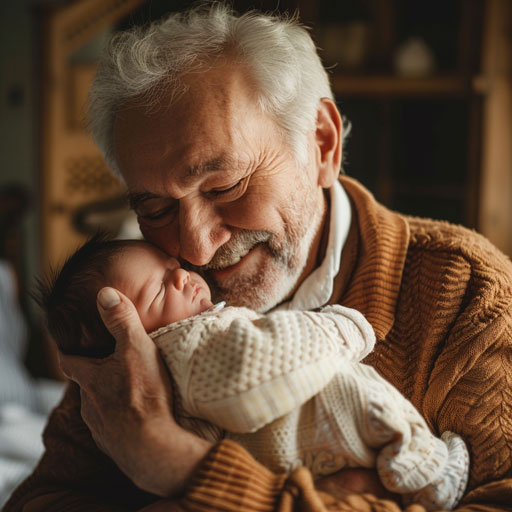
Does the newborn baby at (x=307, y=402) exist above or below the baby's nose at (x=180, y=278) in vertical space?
below

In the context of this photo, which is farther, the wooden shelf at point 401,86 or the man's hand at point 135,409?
the wooden shelf at point 401,86

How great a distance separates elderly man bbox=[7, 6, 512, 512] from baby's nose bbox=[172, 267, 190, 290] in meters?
0.06

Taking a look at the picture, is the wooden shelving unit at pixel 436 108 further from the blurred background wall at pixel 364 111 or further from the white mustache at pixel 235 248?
the white mustache at pixel 235 248

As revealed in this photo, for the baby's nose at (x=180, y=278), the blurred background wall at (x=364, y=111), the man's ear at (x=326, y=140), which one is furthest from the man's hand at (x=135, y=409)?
the blurred background wall at (x=364, y=111)

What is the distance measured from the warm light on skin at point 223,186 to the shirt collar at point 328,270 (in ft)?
0.09

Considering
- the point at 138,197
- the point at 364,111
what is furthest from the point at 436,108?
the point at 138,197

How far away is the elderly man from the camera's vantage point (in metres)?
0.82

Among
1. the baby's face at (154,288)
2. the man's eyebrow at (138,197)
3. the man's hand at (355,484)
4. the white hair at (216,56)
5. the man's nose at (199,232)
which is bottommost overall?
the man's hand at (355,484)

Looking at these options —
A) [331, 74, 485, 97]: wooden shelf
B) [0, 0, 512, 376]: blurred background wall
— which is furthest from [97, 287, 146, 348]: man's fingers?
[331, 74, 485, 97]: wooden shelf

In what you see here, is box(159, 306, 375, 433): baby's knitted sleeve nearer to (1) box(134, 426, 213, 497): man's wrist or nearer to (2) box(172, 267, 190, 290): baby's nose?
(1) box(134, 426, 213, 497): man's wrist

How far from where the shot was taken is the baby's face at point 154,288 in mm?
924

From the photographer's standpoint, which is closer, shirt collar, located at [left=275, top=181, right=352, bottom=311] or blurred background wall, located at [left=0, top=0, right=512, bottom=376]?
shirt collar, located at [left=275, top=181, right=352, bottom=311]

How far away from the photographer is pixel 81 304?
913 mm

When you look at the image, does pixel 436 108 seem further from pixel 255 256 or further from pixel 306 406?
pixel 306 406
